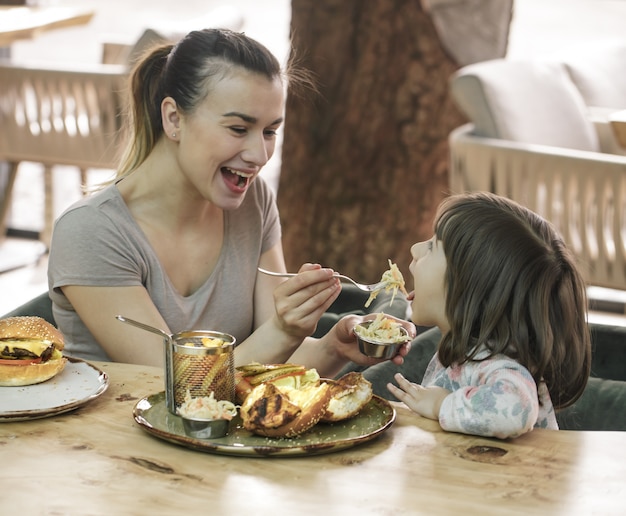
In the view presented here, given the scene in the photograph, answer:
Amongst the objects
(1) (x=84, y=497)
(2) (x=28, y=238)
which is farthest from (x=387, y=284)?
(2) (x=28, y=238)

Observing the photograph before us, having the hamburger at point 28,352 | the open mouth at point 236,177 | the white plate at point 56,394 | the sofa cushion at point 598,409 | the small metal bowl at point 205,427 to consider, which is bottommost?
the sofa cushion at point 598,409

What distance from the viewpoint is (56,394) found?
1516 millimetres

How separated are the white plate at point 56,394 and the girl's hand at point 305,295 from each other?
367 mm

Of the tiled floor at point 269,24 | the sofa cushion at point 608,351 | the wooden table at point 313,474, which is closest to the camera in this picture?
the wooden table at point 313,474

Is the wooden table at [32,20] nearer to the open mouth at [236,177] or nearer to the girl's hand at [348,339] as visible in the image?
the open mouth at [236,177]

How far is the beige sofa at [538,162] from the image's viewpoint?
3641 mm

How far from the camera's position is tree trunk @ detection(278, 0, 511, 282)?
4.11 metres

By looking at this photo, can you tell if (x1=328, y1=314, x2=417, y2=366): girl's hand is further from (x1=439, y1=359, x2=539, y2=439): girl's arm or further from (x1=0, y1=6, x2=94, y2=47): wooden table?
(x1=0, y1=6, x2=94, y2=47): wooden table

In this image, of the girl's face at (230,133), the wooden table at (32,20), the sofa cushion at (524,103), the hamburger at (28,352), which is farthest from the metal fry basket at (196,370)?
the wooden table at (32,20)

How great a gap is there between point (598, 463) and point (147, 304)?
0.92m

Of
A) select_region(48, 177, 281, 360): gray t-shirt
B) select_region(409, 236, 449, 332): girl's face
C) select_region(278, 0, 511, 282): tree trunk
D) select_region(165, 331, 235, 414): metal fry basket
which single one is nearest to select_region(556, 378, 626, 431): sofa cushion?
select_region(409, 236, 449, 332): girl's face

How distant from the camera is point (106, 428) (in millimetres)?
1427

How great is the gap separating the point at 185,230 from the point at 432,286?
2.19 ft

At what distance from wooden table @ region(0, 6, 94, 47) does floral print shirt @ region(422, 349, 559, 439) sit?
3305 millimetres
